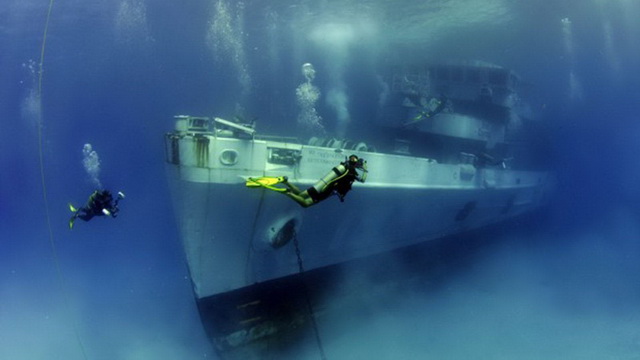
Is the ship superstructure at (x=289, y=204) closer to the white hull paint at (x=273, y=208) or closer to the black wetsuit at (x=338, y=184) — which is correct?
the white hull paint at (x=273, y=208)

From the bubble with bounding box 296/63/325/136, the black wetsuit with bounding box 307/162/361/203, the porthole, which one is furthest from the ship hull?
the bubble with bounding box 296/63/325/136

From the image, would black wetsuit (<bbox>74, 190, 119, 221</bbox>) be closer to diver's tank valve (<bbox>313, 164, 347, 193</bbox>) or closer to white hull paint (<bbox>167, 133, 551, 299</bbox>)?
white hull paint (<bbox>167, 133, 551, 299</bbox>)

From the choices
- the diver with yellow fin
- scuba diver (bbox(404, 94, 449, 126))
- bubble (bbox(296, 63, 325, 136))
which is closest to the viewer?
the diver with yellow fin

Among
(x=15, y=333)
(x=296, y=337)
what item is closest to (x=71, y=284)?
(x=15, y=333)

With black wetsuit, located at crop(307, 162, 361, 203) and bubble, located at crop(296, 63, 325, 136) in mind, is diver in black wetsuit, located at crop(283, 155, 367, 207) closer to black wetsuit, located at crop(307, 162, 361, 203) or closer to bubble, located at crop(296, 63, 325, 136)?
black wetsuit, located at crop(307, 162, 361, 203)

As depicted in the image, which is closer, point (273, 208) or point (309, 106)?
point (273, 208)

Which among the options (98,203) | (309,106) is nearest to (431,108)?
(98,203)

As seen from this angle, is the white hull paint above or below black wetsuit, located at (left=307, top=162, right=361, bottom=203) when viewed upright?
below

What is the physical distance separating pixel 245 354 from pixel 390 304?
15.8ft

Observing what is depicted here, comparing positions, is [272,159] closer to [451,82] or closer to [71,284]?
[451,82]

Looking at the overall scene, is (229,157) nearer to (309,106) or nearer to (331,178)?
(331,178)

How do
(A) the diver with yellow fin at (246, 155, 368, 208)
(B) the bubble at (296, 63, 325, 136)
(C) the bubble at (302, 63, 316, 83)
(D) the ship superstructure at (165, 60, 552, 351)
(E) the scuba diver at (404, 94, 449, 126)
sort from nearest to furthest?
(A) the diver with yellow fin at (246, 155, 368, 208), (D) the ship superstructure at (165, 60, 552, 351), (E) the scuba diver at (404, 94, 449, 126), (B) the bubble at (296, 63, 325, 136), (C) the bubble at (302, 63, 316, 83)

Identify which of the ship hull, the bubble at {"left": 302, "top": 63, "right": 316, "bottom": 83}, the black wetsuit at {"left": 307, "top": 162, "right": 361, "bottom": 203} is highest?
the bubble at {"left": 302, "top": 63, "right": 316, "bottom": 83}

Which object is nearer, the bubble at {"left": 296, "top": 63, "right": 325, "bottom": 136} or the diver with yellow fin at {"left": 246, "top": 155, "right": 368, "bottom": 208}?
the diver with yellow fin at {"left": 246, "top": 155, "right": 368, "bottom": 208}
